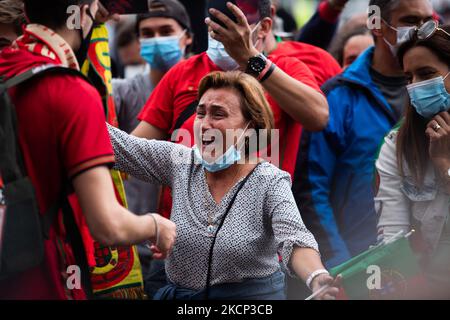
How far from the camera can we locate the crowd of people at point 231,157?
9.65 ft

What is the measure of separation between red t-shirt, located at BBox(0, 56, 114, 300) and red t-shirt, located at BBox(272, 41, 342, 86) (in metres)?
2.06

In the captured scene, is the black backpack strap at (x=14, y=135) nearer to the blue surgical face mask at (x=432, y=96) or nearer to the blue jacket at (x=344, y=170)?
the blue surgical face mask at (x=432, y=96)

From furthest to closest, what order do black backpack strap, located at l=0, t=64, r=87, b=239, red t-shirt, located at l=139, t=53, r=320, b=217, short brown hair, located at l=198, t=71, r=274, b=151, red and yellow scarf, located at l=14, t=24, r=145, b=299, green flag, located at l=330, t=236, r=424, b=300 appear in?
red t-shirt, located at l=139, t=53, r=320, b=217 < short brown hair, located at l=198, t=71, r=274, b=151 < green flag, located at l=330, t=236, r=424, b=300 < red and yellow scarf, located at l=14, t=24, r=145, b=299 < black backpack strap, located at l=0, t=64, r=87, b=239

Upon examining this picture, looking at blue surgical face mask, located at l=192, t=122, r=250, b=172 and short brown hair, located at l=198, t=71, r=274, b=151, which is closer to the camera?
blue surgical face mask, located at l=192, t=122, r=250, b=172

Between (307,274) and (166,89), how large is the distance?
60.9 inches

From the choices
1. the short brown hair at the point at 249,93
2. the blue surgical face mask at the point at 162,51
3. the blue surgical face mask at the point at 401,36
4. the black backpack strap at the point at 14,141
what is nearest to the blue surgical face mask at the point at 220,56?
the short brown hair at the point at 249,93

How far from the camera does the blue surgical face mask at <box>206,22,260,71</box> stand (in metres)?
4.50

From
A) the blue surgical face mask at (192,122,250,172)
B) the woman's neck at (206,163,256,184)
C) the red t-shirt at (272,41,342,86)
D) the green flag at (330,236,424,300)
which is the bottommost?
the green flag at (330,236,424,300)

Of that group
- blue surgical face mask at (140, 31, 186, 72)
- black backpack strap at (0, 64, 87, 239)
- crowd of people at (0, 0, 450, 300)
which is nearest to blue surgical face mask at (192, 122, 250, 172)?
crowd of people at (0, 0, 450, 300)

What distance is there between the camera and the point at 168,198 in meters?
4.34

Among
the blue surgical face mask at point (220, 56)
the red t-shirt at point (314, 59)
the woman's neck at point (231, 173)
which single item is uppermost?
the blue surgical face mask at point (220, 56)

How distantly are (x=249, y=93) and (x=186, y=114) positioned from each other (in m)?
0.64

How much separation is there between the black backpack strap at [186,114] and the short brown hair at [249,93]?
1.59 feet

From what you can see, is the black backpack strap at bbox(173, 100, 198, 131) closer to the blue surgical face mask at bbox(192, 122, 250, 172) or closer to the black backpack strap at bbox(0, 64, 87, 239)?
the blue surgical face mask at bbox(192, 122, 250, 172)
